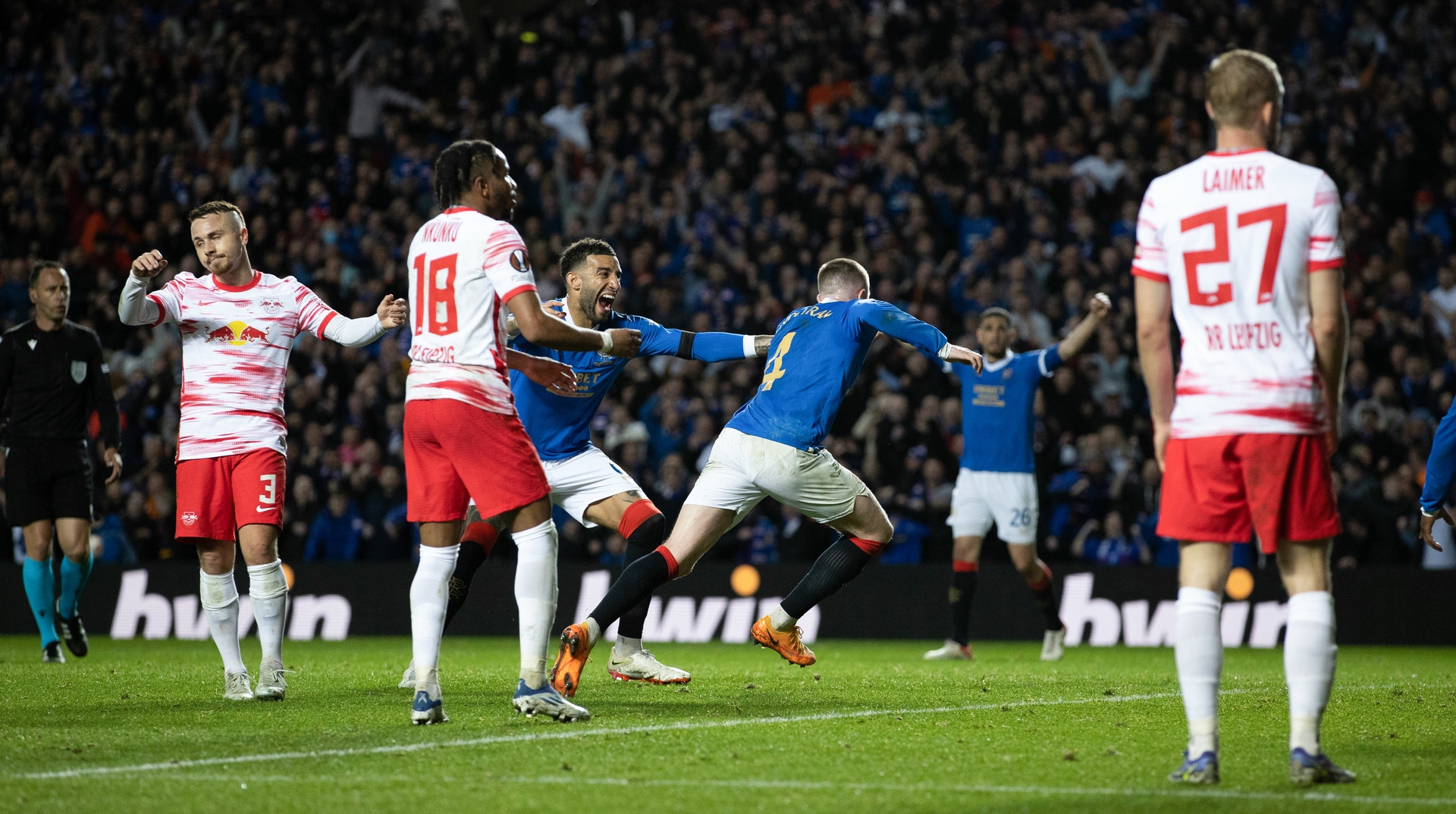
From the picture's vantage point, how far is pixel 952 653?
1172 centimetres

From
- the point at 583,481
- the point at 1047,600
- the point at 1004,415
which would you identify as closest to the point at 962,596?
the point at 1047,600

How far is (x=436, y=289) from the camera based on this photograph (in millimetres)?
6191

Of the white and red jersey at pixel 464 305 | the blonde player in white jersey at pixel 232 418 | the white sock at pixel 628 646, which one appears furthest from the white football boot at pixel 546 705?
the white sock at pixel 628 646

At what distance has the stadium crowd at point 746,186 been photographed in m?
15.5

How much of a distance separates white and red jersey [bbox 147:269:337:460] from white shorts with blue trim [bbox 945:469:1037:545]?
5.86 metres

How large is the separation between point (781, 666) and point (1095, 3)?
12182 mm

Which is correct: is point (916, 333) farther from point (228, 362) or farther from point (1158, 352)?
point (228, 362)

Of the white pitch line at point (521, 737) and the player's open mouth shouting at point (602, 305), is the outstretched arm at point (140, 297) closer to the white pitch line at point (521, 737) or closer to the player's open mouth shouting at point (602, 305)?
the player's open mouth shouting at point (602, 305)

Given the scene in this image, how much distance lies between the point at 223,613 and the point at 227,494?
61cm

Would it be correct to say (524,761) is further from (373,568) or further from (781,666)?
(373,568)

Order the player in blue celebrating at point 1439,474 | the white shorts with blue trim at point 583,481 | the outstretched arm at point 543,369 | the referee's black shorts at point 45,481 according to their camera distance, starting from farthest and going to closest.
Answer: the referee's black shorts at point 45,481, the white shorts with blue trim at point 583,481, the player in blue celebrating at point 1439,474, the outstretched arm at point 543,369

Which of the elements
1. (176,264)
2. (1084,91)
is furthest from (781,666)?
(176,264)

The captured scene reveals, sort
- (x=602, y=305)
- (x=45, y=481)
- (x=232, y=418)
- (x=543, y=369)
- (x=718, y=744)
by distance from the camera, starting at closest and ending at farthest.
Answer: (x=718, y=744) → (x=543, y=369) → (x=232, y=418) → (x=602, y=305) → (x=45, y=481)

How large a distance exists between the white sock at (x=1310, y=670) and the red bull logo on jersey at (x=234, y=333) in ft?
16.6
